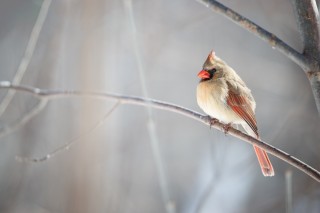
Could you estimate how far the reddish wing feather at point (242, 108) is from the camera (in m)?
2.17

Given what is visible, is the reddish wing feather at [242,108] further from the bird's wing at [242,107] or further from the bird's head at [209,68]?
the bird's head at [209,68]

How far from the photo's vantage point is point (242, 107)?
223cm

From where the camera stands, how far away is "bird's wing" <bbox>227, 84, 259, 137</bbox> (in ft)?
7.13

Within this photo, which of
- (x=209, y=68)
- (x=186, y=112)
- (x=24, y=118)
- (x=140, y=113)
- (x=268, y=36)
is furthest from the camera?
(x=140, y=113)

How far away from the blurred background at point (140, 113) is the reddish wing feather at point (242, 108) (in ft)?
6.81

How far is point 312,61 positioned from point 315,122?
354 cm

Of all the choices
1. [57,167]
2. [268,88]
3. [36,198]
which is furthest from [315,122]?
[36,198]

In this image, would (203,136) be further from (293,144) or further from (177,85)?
(293,144)

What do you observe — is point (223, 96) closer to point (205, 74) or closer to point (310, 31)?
point (205, 74)

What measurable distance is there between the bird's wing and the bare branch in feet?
3.01

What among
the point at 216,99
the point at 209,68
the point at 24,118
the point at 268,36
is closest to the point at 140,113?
the point at 216,99

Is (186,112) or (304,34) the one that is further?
(186,112)

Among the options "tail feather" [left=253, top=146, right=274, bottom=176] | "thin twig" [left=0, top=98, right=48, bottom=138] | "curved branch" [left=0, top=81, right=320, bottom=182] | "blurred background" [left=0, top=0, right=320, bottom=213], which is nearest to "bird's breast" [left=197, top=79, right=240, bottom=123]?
"tail feather" [left=253, top=146, right=274, bottom=176]

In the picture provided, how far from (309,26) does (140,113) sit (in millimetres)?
4234
